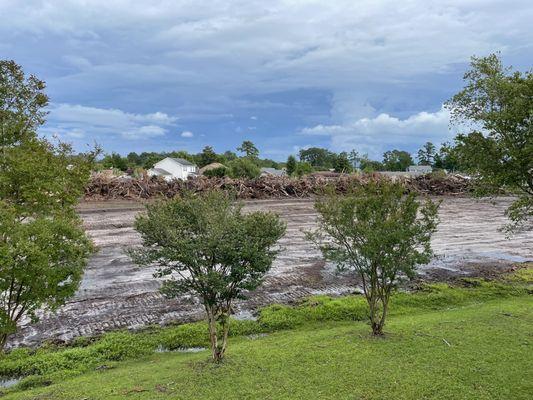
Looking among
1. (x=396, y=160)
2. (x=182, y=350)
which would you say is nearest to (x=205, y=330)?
(x=182, y=350)

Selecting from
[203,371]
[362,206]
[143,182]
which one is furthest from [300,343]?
[143,182]

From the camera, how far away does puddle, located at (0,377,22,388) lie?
768 centimetres

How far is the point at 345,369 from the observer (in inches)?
271

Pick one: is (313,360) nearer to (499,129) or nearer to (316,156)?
(499,129)

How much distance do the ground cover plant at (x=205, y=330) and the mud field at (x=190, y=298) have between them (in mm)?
657

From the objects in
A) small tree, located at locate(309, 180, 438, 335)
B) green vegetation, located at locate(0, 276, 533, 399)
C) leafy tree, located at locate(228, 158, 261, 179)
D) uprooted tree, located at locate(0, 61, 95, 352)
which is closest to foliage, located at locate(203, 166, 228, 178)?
leafy tree, located at locate(228, 158, 261, 179)

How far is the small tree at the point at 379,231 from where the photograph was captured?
7.88m

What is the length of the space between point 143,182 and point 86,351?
106 feet

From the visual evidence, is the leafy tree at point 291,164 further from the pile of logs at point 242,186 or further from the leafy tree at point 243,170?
the pile of logs at point 242,186

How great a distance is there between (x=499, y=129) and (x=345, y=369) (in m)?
5.38

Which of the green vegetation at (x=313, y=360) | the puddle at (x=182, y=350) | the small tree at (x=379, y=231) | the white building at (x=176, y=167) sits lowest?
the puddle at (x=182, y=350)

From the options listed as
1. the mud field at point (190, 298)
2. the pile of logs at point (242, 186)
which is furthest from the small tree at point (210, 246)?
the pile of logs at point (242, 186)

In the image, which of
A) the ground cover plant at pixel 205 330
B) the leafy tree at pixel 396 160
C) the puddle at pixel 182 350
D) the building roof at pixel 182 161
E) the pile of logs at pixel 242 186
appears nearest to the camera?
the ground cover plant at pixel 205 330

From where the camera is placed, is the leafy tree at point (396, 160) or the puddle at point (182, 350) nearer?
the puddle at point (182, 350)
